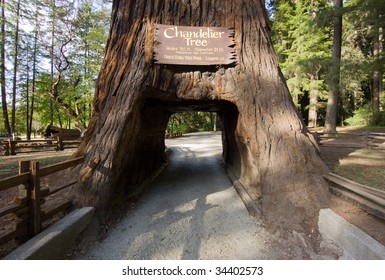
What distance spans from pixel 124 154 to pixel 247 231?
3.16 m

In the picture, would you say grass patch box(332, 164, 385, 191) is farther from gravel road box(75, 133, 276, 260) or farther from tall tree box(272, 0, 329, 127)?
tall tree box(272, 0, 329, 127)

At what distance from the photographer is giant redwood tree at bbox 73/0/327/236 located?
4379mm

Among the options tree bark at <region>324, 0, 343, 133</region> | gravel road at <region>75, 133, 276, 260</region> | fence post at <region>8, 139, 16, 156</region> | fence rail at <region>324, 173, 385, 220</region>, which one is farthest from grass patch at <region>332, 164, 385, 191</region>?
fence post at <region>8, 139, 16, 156</region>

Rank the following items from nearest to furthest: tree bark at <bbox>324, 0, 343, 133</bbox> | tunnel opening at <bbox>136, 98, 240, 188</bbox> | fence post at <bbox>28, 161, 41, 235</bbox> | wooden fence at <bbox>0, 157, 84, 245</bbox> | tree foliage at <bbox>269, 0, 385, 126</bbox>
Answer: wooden fence at <bbox>0, 157, 84, 245</bbox>
fence post at <bbox>28, 161, 41, 235</bbox>
tunnel opening at <bbox>136, 98, 240, 188</bbox>
tree foliage at <bbox>269, 0, 385, 126</bbox>
tree bark at <bbox>324, 0, 343, 133</bbox>

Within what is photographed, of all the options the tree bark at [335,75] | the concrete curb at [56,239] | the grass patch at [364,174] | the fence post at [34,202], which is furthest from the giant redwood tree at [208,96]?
the tree bark at [335,75]

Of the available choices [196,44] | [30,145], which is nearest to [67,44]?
[30,145]

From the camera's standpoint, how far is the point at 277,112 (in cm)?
472

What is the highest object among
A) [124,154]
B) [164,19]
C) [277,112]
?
[164,19]

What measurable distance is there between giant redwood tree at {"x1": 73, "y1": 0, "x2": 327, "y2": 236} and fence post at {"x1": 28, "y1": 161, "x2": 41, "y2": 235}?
3.34 ft

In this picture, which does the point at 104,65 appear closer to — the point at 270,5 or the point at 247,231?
the point at 247,231

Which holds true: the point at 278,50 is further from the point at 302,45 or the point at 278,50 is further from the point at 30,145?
the point at 30,145

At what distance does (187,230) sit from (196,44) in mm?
4080

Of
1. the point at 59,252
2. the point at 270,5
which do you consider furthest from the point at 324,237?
the point at 270,5

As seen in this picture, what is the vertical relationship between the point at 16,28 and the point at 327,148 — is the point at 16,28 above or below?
above
